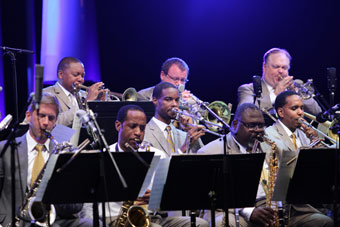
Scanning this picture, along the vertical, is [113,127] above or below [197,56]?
below

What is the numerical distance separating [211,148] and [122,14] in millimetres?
4050

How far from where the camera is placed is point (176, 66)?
8.27 m

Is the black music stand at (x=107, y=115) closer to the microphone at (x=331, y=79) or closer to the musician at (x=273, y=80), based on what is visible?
the musician at (x=273, y=80)

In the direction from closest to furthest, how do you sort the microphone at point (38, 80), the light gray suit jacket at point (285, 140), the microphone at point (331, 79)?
the microphone at point (38, 80) → the microphone at point (331, 79) → the light gray suit jacket at point (285, 140)

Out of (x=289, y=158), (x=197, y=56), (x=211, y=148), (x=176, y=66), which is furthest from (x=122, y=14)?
(x=289, y=158)

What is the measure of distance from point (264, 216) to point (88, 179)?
1.94m

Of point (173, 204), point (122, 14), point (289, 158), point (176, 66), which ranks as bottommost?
point (173, 204)

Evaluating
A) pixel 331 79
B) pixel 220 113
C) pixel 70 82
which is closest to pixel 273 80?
pixel 220 113

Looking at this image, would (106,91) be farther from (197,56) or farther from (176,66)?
(197,56)

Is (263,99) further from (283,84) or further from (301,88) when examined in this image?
(301,88)

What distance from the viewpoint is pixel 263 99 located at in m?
7.89

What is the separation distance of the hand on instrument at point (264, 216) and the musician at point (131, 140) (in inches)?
20.0

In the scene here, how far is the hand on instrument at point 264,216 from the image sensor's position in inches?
237

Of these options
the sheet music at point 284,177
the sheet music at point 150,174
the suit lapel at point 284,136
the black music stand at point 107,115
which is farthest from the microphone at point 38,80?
the suit lapel at point 284,136
